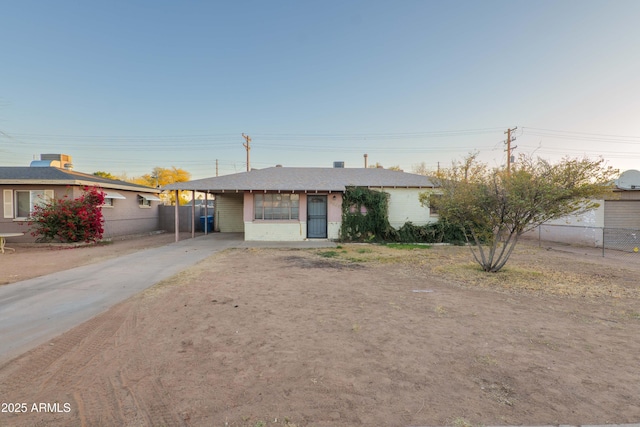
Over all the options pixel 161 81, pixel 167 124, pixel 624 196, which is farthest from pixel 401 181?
pixel 167 124

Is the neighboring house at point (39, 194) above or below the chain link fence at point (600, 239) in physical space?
above

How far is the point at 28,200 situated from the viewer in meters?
13.0

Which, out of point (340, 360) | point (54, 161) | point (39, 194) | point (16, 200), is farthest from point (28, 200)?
point (340, 360)

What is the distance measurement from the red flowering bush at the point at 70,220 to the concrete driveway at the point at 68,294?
5213 millimetres

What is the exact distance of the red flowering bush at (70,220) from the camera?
1214 cm

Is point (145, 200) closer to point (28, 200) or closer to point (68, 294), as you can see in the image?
point (28, 200)

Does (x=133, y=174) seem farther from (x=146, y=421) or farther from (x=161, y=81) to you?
(x=146, y=421)

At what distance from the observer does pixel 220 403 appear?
7.23 feet

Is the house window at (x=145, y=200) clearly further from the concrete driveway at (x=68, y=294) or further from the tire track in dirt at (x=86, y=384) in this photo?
the tire track in dirt at (x=86, y=384)

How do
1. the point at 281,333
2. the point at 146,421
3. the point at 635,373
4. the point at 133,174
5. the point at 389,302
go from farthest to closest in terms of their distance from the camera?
the point at 133,174 → the point at 389,302 → the point at 281,333 → the point at 635,373 → the point at 146,421

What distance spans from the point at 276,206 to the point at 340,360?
1111 centimetres

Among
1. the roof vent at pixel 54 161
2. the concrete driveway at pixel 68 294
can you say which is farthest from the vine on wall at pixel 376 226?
the roof vent at pixel 54 161

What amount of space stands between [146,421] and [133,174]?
5577 cm

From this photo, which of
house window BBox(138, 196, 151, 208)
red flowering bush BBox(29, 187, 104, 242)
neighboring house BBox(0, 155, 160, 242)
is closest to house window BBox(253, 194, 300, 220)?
red flowering bush BBox(29, 187, 104, 242)
